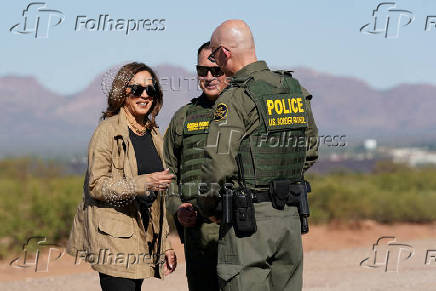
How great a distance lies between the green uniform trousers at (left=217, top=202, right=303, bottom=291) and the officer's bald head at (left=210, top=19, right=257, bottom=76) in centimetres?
79

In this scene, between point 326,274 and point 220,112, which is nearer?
point 220,112

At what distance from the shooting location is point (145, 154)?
5.08 meters

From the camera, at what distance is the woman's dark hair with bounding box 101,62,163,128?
16.7ft

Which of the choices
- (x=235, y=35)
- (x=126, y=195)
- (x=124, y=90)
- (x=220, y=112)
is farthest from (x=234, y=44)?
(x=126, y=195)

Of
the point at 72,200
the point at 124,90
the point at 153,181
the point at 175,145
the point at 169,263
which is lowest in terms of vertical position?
the point at 72,200

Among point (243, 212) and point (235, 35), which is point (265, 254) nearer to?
point (243, 212)

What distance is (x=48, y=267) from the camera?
12.0 m

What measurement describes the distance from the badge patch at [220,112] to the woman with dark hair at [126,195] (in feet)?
1.80

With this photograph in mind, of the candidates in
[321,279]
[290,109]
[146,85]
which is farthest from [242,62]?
[321,279]

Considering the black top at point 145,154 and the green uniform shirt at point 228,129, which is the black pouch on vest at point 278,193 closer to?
the green uniform shirt at point 228,129

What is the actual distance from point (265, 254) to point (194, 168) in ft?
3.63

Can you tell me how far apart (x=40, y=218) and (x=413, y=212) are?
7.91 meters

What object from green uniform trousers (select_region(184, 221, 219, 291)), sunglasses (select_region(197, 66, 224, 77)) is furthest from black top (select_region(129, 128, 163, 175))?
sunglasses (select_region(197, 66, 224, 77))

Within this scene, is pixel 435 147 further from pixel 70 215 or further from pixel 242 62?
pixel 242 62
